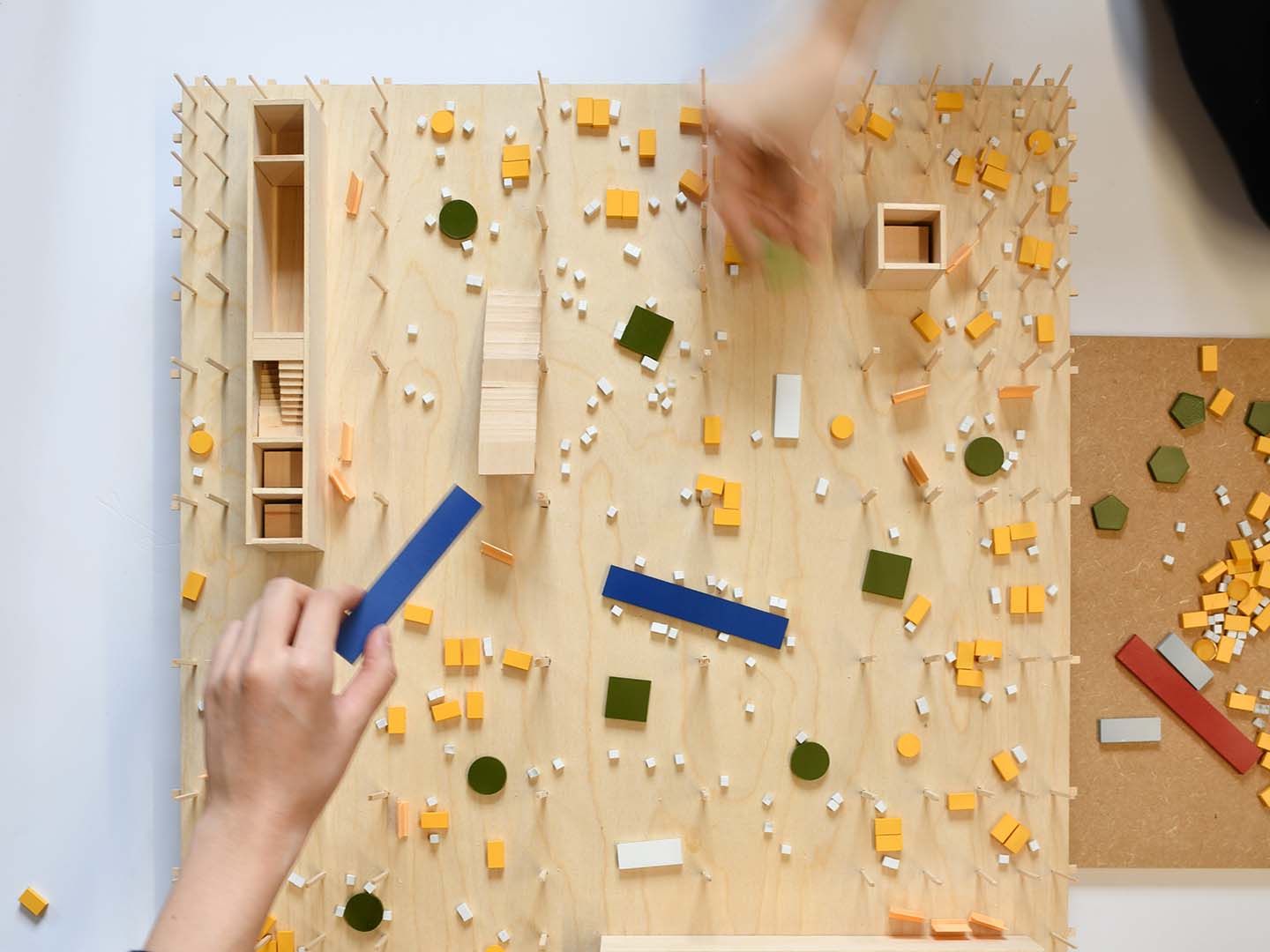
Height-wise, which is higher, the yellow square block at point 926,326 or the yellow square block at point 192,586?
the yellow square block at point 926,326

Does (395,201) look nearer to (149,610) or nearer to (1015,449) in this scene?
(149,610)

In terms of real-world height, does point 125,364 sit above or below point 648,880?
above

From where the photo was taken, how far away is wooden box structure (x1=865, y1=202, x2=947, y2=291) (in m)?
1.21

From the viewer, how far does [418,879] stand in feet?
4.15

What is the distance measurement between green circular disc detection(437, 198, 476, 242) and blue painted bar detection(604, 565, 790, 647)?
0.52m

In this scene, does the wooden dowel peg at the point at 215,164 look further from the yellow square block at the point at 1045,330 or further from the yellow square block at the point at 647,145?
the yellow square block at the point at 1045,330

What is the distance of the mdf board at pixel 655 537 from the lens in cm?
127

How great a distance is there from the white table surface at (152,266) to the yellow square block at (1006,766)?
28cm

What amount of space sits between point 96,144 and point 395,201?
52 cm

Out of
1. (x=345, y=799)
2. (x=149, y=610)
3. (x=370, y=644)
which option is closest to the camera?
(x=370, y=644)

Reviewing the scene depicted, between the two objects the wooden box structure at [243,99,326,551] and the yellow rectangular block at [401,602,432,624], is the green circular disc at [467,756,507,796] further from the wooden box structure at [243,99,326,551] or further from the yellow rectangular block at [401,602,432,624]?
the wooden box structure at [243,99,326,551]

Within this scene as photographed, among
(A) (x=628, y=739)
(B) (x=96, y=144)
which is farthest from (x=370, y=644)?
(B) (x=96, y=144)

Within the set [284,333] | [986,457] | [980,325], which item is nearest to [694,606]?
[986,457]

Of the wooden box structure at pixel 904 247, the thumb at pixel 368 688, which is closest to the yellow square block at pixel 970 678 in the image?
the wooden box structure at pixel 904 247
